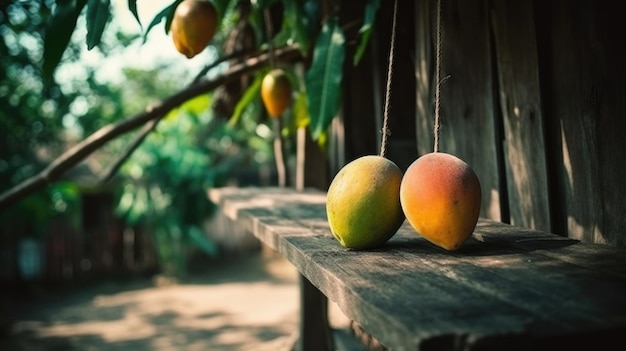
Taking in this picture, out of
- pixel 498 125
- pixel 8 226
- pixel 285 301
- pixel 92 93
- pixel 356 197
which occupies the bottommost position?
pixel 285 301

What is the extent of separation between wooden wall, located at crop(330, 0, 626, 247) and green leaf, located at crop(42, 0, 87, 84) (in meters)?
1.08

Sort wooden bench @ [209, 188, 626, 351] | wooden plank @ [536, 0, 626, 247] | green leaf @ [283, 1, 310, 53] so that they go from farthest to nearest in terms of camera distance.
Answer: green leaf @ [283, 1, 310, 53], wooden plank @ [536, 0, 626, 247], wooden bench @ [209, 188, 626, 351]

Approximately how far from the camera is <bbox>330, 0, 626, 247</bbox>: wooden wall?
1.19m

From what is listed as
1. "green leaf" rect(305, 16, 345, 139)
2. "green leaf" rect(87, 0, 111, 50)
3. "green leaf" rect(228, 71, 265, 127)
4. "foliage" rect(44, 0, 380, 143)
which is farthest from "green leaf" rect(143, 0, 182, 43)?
"green leaf" rect(228, 71, 265, 127)

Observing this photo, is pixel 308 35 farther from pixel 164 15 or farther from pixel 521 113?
pixel 521 113

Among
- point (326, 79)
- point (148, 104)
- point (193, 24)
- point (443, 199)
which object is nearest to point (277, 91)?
point (326, 79)

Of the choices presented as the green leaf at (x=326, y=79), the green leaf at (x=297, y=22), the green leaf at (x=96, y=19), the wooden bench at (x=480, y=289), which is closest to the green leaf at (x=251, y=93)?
the green leaf at (x=297, y=22)

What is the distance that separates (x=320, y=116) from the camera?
1743 millimetres

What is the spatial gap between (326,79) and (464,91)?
45 centimetres

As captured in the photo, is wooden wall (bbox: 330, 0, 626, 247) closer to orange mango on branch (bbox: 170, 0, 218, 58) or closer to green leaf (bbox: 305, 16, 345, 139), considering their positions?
green leaf (bbox: 305, 16, 345, 139)

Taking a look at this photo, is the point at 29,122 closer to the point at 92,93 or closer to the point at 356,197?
the point at 92,93

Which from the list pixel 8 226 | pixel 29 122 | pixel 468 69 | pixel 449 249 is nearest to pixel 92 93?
pixel 29 122

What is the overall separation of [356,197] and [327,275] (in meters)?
0.22

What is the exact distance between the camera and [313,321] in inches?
114
